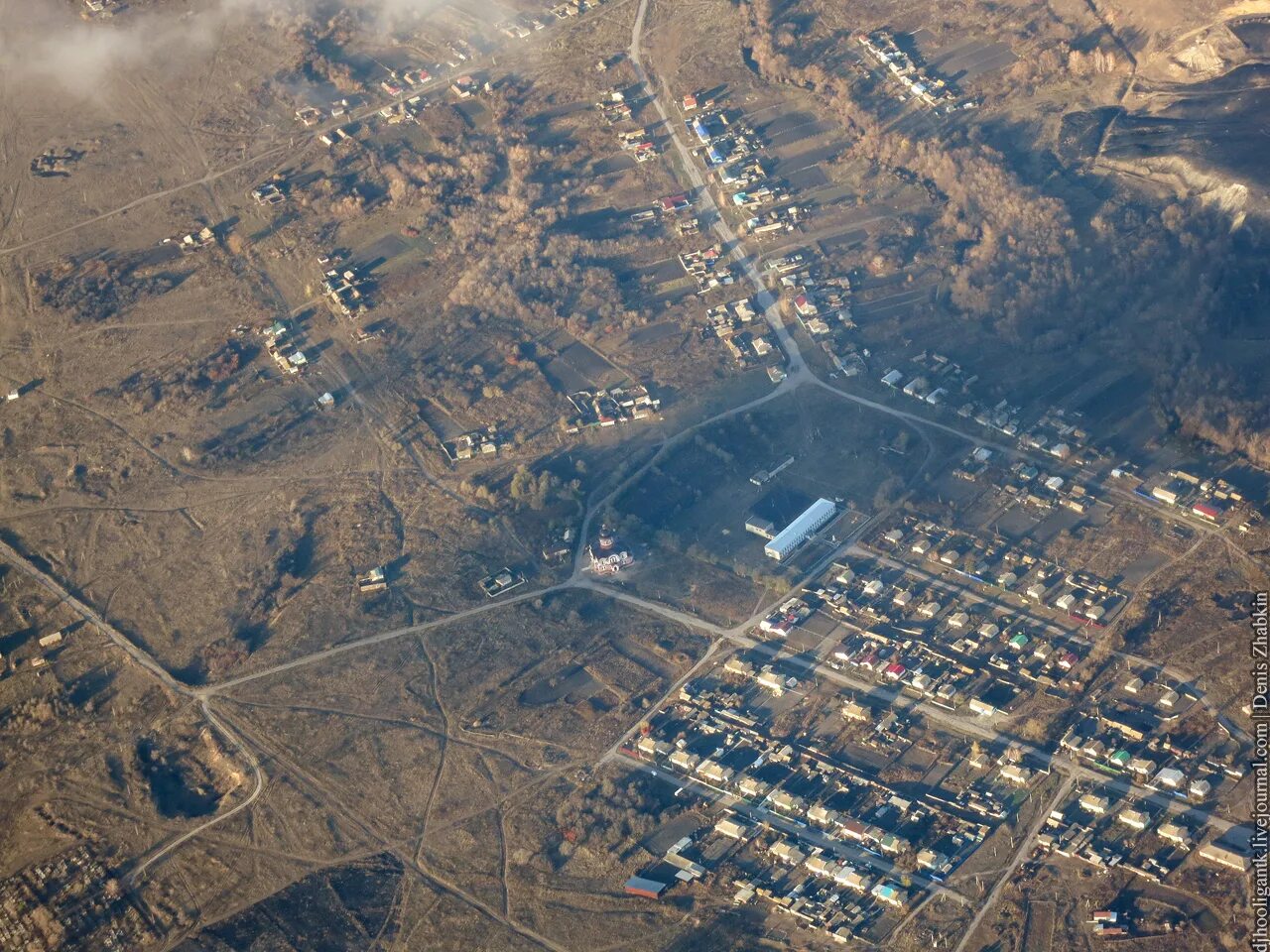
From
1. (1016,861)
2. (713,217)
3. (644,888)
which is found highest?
(713,217)

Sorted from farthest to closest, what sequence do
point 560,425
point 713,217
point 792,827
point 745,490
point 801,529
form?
point 713,217, point 560,425, point 745,490, point 801,529, point 792,827

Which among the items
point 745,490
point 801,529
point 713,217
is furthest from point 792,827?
point 713,217

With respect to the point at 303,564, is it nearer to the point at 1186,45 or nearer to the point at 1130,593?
the point at 1130,593

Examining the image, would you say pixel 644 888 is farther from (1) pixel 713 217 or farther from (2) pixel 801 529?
(1) pixel 713 217

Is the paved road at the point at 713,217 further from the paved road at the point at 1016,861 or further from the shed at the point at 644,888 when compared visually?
the shed at the point at 644,888

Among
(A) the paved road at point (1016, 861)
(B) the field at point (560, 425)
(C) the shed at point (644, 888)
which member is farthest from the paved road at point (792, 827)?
(C) the shed at point (644, 888)

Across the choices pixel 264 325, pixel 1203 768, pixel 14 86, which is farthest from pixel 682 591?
pixel 14 86

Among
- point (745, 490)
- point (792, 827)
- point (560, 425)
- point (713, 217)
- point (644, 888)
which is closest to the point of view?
point (644, 888)

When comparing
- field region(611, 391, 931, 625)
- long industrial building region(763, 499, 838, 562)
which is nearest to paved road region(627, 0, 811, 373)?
field region(611, 391, 931, 625)

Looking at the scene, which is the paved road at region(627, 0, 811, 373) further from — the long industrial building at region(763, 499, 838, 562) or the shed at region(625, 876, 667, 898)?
the shed at region(625, 876, 667, 898)
